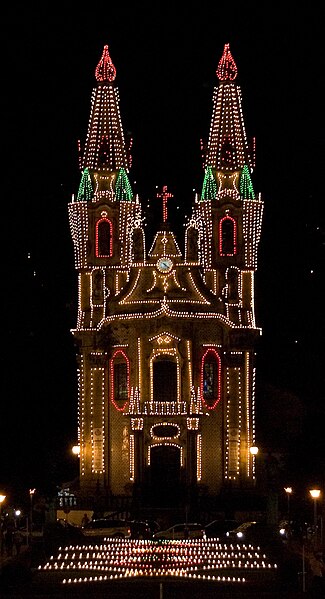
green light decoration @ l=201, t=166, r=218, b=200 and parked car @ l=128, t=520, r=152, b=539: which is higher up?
green light decoration @ l=201, t=166, r=218, b=200

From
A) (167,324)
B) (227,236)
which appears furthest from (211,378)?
(227,236)

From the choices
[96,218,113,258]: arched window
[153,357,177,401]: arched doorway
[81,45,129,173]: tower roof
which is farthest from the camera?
[81,45,129,173]: tower roof

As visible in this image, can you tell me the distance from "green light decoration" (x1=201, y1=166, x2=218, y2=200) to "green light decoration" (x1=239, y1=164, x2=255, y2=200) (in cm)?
144

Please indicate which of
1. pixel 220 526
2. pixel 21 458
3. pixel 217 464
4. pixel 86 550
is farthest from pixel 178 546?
pixel 217 464

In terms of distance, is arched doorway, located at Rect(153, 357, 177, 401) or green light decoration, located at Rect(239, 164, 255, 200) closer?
arched doorway, located at Rect(153, 357, 177, 401)

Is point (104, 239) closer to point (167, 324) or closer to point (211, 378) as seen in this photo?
point (167, 324)

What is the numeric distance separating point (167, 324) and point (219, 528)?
1778 centimetres

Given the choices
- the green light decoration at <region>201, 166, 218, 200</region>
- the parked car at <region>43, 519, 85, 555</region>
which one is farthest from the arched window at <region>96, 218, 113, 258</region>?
the parked car at <region>43, 519, 85, 555</region>

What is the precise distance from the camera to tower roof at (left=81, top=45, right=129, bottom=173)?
8950 cm

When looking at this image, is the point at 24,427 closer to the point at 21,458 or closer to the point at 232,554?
the point at 21,458

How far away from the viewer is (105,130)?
295 feet

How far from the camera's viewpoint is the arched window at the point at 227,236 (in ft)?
290

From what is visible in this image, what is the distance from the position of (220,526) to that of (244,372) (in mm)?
17278

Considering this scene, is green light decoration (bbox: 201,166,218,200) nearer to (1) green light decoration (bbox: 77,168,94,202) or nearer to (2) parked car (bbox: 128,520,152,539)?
(1) green light decoration (bbox: 77,168,94,202)
